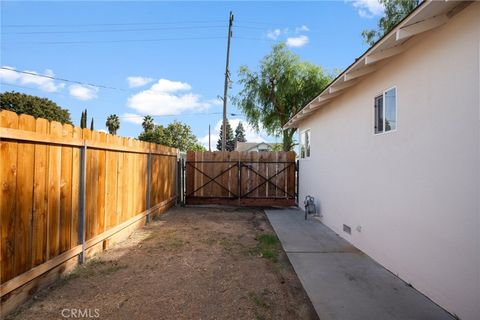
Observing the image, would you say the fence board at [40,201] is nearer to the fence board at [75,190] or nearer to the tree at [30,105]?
the fence board at [75,190]

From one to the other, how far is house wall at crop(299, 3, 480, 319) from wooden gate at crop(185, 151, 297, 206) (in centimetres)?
489

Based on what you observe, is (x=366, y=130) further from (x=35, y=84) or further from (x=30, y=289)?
(x=35, y=84)

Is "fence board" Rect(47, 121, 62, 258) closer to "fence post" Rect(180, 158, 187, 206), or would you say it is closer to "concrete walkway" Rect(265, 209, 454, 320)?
"concrete walkway" Rect(265, 209, 454, 320)

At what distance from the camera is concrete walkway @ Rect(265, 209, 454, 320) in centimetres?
271

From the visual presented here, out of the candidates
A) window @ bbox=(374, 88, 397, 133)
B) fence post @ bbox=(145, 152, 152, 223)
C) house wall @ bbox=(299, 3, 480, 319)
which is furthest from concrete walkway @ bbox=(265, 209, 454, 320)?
fence post @ bbox=(145, 152, 152, 223)

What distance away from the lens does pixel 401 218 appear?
11.6ft

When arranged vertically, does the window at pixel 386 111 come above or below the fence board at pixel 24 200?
above

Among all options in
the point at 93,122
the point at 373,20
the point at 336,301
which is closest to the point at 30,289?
the point at 336,301

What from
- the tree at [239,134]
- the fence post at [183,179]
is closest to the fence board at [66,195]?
the fence post at [183,179]

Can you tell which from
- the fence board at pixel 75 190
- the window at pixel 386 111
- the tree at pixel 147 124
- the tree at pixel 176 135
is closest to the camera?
the fence board at pixel 75 190

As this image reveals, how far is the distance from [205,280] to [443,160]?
2.94 metres

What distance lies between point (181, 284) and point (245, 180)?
264 inches

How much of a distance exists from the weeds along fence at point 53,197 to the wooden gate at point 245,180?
4.72m

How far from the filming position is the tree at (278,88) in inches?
617
